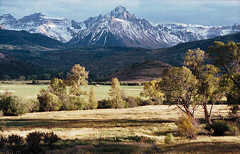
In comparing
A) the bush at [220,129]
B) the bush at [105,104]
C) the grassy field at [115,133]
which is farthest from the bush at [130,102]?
the bush at [220,129]

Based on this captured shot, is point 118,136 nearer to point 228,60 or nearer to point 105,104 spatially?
point 228,60

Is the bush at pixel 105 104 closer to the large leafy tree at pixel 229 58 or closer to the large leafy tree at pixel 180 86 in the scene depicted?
the large leafy tree at pixel 180 86

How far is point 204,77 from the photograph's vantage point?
192 ft

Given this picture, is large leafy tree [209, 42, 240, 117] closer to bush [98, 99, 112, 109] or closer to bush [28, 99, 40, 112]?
bush [28, 99, 40, 112]

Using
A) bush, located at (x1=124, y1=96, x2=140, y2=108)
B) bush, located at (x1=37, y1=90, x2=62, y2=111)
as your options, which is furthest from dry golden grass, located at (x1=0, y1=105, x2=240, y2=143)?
bush, located at (x1=124, y1=96, x2=140, y2=108)

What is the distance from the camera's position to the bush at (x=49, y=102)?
4577 inches

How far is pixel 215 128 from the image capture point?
52.8 metres

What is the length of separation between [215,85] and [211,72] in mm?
3003

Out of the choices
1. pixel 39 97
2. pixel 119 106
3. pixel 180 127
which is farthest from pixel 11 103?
pixel 180 127

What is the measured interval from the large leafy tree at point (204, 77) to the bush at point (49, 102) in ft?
234

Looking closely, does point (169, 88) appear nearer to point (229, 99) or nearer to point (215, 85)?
→ point (215, 85)

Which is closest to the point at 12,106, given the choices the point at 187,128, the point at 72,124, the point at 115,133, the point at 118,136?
the point at 72,124

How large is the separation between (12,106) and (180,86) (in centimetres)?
6484

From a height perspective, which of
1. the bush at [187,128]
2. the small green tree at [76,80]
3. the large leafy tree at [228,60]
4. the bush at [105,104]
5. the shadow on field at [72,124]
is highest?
the large leafy tree at [228,60]
